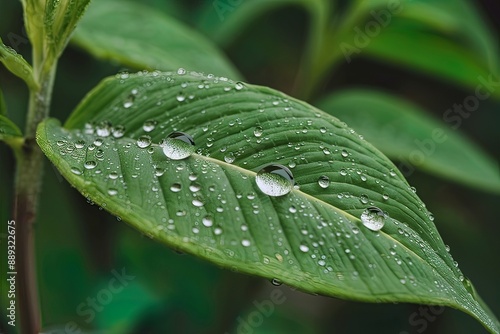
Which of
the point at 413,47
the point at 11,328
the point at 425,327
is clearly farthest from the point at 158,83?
the point at 425,327

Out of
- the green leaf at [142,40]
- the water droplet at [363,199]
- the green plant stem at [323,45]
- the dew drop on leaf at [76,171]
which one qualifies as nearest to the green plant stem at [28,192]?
the dew drop on leaf at [76,171]

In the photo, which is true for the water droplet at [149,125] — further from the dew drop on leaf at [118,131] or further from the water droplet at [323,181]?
the water droplet at [323,181]

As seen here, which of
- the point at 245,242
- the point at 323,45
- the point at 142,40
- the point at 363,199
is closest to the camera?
the point at 245,242

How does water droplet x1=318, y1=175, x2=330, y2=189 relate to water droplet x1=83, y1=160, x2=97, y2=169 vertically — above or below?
above

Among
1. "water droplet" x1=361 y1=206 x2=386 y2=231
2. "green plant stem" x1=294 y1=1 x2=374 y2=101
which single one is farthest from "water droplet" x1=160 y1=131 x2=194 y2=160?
"green plant stem" x1=294 y1=1 x2=374 y2=101

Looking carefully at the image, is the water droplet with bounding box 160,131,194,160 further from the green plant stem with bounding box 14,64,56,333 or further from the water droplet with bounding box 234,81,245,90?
the green plant stem with bounding box 14,64,56,333

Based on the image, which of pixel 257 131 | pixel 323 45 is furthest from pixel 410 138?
pixel 257 131

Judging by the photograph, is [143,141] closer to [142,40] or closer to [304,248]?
[304,248]
